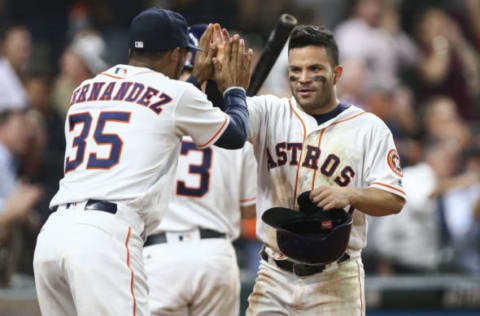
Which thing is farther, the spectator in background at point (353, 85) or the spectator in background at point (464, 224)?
the spectator in background at point (353, 85)

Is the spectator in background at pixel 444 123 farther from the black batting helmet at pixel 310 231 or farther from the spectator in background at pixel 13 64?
the black batting helmet at pixel 310 231

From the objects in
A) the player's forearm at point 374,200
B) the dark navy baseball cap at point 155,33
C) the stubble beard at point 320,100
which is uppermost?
the dark navy baseball cap at point 155,33

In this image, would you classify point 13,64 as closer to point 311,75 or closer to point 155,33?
point 155,33

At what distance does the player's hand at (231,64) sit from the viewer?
4.39 meters

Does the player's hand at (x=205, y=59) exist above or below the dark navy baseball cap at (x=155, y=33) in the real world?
below

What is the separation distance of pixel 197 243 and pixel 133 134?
133 cm

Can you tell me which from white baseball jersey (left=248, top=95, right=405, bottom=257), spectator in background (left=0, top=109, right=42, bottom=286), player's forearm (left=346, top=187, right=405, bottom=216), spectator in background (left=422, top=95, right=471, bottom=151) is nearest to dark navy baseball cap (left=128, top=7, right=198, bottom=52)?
white baseball jersey (left=248, top=95, right=405, bottom=257)

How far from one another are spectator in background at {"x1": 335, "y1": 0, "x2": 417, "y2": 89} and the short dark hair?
5.90 meters

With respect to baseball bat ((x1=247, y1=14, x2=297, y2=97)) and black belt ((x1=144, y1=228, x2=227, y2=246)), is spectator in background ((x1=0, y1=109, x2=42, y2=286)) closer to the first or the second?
black belt ((x1=144, y1=228, x2=227, y2=246))

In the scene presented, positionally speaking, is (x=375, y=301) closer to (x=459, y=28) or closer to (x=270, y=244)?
(x=270, y=244)

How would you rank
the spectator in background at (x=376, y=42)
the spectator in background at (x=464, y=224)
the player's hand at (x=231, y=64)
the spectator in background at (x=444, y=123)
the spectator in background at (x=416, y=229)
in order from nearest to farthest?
the player's hand at (x=231, y=64) → the spectator in background at (x=416, y=229) → the spectator in background at (x=464, y=224) → the spectator in background at (x=444, y=123) → the spectator in background at (x=376, y=42)

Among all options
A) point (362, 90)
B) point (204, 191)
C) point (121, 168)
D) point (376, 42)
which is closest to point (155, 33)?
point (121, 168)

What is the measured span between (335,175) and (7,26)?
21.4ft

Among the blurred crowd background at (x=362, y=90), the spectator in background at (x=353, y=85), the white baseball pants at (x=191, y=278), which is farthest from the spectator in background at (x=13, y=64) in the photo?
the white baseball pants at (x=191, y=278)
